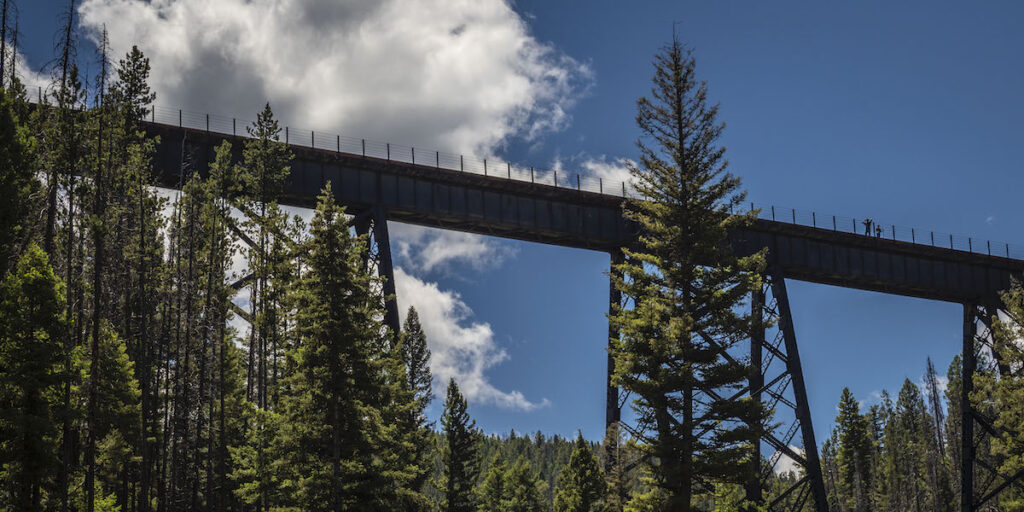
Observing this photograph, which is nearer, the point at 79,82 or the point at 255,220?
the point at 79,82

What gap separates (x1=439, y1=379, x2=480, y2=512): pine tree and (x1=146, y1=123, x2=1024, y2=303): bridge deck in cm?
1242

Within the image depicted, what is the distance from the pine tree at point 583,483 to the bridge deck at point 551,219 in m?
13.4

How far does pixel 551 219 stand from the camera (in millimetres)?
41438

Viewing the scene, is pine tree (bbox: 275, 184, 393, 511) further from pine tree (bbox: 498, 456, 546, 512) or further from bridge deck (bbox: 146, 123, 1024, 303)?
pine tree (bbox: 498, 456, 546, 512)

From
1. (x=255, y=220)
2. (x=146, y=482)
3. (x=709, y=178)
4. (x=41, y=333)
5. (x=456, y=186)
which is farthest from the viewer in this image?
(x=456, y=186)

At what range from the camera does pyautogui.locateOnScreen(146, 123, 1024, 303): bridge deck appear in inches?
1505

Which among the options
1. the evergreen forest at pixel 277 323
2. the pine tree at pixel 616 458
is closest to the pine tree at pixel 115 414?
the evergreen forest at pixel 277 323

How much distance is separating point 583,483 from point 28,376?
33213mm

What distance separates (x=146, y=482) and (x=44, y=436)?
9.86m

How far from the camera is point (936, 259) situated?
49.0 meters

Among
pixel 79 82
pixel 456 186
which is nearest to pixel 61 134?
pixel 79 82

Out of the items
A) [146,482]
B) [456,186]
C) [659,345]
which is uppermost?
[456,186]

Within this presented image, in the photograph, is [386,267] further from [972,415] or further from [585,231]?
[972,415]

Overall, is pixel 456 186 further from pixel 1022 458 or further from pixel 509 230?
pixel 1022 458
